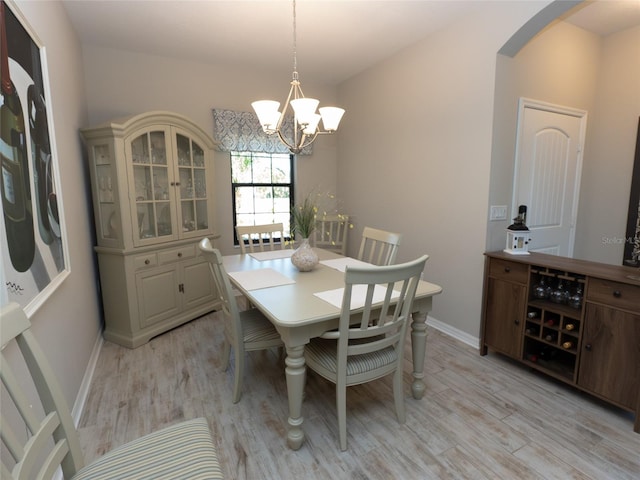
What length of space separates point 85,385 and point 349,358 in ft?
5.99

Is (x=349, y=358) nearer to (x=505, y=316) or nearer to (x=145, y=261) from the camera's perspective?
(x=505, y=316)

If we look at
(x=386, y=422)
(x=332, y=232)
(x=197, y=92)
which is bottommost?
(x=386, y=422)

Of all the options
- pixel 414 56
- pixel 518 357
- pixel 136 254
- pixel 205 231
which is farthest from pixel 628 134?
pixel 136 254

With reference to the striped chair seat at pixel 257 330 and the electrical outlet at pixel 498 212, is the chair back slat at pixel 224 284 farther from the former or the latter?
the electrical outlet at pixel 498 212

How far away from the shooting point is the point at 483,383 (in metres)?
2.31

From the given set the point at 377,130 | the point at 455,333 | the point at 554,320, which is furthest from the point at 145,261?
the point at 554,320

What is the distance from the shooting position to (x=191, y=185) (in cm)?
334

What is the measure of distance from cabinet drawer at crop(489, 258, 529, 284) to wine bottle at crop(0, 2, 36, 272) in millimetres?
2839

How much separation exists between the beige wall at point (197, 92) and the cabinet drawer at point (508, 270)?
2.53 metres

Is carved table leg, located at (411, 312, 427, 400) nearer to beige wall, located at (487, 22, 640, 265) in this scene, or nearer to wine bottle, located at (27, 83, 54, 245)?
beige wall, located at (487, 22, 640, 265)

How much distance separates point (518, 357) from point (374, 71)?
3.17 m

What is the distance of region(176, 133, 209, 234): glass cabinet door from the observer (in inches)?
126

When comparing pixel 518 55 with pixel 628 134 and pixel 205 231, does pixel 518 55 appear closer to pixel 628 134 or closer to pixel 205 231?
pixel 628 134

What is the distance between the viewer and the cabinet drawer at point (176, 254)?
3.05 metres
